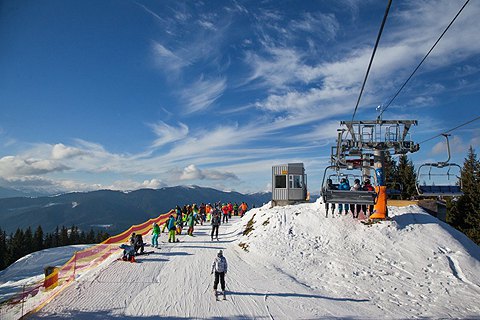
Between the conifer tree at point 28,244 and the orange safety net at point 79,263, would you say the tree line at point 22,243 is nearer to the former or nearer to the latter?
the conifer tree at point 28,244

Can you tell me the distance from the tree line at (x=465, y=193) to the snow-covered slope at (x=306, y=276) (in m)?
10.9

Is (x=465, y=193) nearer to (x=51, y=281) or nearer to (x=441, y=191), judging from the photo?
(x=441, y=191)

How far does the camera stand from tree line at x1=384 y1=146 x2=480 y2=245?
29609 millimetres

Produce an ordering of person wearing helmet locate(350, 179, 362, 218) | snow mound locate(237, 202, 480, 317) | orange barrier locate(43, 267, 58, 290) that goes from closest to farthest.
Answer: snow mound locate(237, 202, 480, 317) < orange barrier locate(43, 267, 58, 290) < person wearing helmet locate(350, 179, 362, 218)

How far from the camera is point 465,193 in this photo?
27328 mm

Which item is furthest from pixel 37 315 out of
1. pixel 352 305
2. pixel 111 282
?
pixel 352 305

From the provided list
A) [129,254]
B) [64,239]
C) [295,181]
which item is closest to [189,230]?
[129,254]

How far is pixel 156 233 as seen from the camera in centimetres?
1725

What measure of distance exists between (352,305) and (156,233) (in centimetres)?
1101

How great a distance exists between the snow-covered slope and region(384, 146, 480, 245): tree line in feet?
35.7

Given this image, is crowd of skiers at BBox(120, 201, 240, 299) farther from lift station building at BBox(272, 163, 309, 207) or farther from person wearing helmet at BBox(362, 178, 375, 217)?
person wearing helmet at BBox(362, 178, 375, 217)

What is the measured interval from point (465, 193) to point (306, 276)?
884 inches

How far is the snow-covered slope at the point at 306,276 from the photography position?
401 inches

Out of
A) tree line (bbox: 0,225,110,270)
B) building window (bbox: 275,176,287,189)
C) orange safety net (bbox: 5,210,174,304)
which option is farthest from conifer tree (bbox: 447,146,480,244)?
tree line (bbox: 0,225,110,270)
